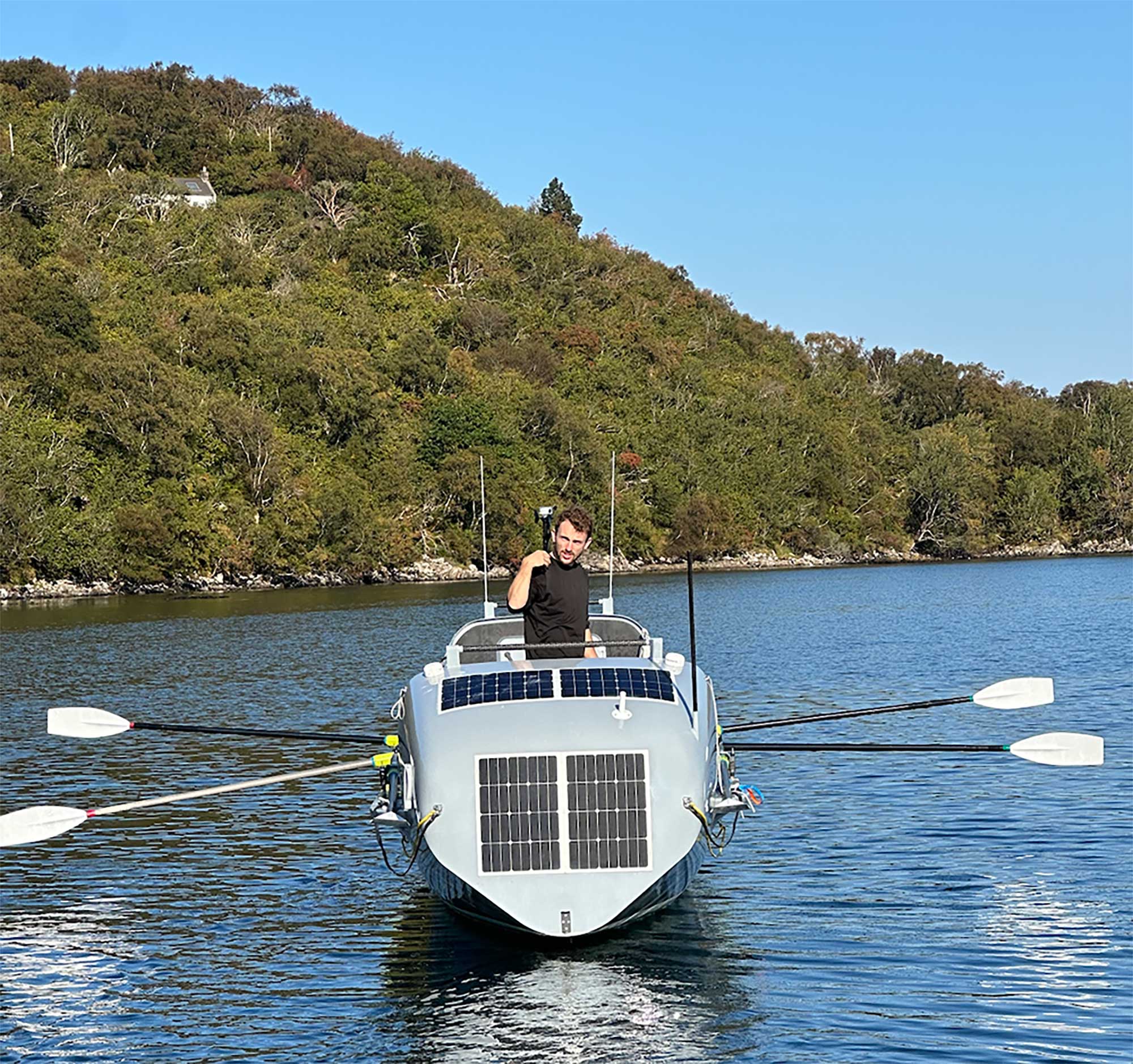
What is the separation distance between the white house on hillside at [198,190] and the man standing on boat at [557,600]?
136m

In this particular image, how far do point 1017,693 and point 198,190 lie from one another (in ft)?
487

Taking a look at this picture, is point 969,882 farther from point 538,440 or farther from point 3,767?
point 538,440

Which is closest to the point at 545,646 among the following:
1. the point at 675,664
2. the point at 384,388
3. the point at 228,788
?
the point at 675,664

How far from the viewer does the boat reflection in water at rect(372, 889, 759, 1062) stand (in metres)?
10.0

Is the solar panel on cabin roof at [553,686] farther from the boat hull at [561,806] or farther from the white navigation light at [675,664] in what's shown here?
the white navigation light at [675,664]

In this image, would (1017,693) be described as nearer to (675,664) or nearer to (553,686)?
(675,664)

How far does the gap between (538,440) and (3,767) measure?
9128cm

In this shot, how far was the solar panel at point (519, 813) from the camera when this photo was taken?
10.8m

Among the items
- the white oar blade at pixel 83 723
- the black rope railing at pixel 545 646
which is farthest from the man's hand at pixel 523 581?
the white oar blade at pixel 83 723

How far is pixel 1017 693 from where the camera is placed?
561 inches

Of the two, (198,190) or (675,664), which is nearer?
(675,664)

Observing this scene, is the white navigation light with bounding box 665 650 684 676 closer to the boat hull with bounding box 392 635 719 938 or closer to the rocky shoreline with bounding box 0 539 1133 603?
the boat hull with bounding box 392 635 719 938

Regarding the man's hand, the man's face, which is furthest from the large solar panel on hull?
the man's face

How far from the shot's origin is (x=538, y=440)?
368 feet
